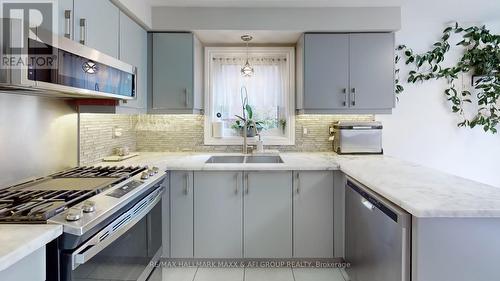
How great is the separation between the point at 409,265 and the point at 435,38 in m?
2.77

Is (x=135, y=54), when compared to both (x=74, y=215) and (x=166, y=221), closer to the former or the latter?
(x=166, y=221)

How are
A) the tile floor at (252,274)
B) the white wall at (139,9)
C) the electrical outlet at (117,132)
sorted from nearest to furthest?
the white wall at (139,9)
the tile floor at (252,274)
the electrical outlet at (117,132)

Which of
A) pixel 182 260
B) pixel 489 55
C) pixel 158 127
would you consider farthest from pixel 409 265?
pixel 489 55

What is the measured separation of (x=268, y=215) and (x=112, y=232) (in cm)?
143

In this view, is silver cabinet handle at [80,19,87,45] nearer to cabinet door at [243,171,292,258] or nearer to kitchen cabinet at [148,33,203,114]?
kitchen cabinet at [148,33,203,114]

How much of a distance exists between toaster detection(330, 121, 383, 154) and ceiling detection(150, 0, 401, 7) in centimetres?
109

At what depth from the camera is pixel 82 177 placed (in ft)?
6.24

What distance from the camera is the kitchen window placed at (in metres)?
3.33

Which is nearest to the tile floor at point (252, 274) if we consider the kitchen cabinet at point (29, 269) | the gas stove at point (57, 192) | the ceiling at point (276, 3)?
the gas stove at point (57, 192)

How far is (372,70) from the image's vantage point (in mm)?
2896

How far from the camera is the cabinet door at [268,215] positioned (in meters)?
2.60

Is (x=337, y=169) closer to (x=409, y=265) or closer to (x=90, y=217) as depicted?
(x=409, y=265)

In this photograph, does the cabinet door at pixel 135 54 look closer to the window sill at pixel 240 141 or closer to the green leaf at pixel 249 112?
the window sill at pixel 240 141

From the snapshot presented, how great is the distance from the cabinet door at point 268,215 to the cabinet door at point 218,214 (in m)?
0.07
